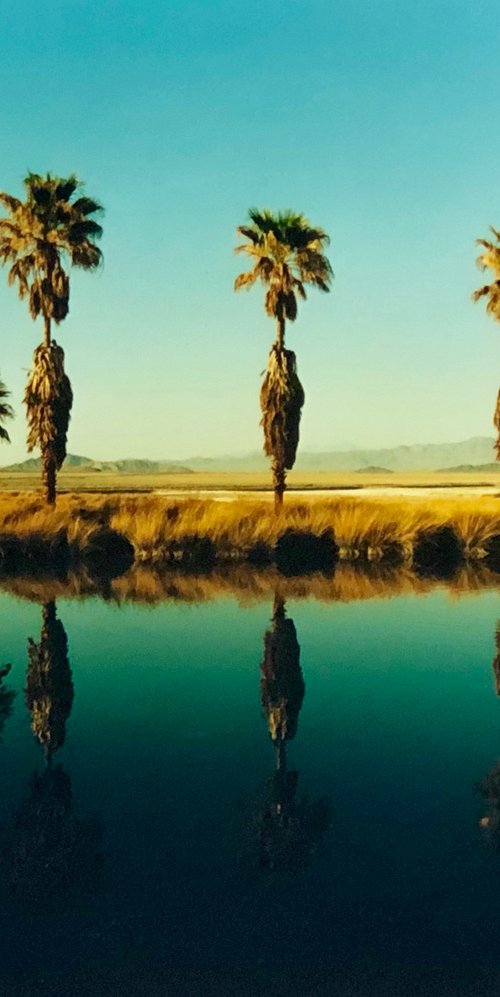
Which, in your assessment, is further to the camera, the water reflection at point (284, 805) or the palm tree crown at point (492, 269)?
the palm tree crown at point (492, 269)

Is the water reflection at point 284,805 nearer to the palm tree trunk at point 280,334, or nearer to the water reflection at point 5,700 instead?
the water reflection at point 5,700

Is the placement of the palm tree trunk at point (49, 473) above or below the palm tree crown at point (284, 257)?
below

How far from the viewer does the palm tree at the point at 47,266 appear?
3297 centimetres

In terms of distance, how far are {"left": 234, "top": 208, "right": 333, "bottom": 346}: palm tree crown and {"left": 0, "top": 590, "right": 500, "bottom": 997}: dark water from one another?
23.9m

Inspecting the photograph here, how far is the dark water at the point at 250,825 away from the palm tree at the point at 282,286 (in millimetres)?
22355

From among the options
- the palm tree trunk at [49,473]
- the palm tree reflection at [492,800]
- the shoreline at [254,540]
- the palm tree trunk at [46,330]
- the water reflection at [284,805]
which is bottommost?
the water reflection at [284,805]

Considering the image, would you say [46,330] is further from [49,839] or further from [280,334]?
[49,839]

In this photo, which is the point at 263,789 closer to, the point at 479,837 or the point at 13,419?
the point at 479,837

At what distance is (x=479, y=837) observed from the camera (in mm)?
6305

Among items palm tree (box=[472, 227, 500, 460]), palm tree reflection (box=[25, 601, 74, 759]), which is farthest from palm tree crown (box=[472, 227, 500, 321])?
palm tree reflection (box=[25, 601, 74, 759])

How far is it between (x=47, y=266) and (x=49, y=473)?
24.4 feet

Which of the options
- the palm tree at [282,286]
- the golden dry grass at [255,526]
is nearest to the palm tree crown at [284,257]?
the palm tree at [282,286]

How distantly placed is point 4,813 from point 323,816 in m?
2.33

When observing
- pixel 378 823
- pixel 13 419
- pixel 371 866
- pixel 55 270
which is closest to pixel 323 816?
pixel 378 823
